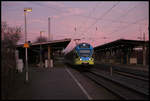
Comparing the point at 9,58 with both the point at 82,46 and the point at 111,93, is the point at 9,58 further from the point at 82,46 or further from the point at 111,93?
the point at 82,46

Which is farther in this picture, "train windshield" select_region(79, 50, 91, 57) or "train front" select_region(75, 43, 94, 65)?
"train windshield" select_region(79, 50, 91, 57)

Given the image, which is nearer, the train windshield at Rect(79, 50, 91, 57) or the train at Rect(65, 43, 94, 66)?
the train at Rect(65, 43, 94, 66)

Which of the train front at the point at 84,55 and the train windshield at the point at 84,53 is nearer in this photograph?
the train front at the point at 84,55

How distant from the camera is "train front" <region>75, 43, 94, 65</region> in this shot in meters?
20.5

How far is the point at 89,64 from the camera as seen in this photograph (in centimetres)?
2067

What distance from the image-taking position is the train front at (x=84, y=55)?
20.5 meters

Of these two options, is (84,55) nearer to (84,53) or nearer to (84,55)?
(84,55)

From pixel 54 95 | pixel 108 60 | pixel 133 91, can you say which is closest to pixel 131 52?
pixel 108 60

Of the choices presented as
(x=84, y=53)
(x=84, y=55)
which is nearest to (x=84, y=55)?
(x=84, y=55)

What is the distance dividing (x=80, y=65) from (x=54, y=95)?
12373 millimetres

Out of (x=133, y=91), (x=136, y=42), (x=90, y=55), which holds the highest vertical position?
(x=136, y=42)

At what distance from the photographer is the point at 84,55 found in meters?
20.9

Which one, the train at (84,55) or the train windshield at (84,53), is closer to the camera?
the train at (84,55)

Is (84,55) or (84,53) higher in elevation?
(84,53)
